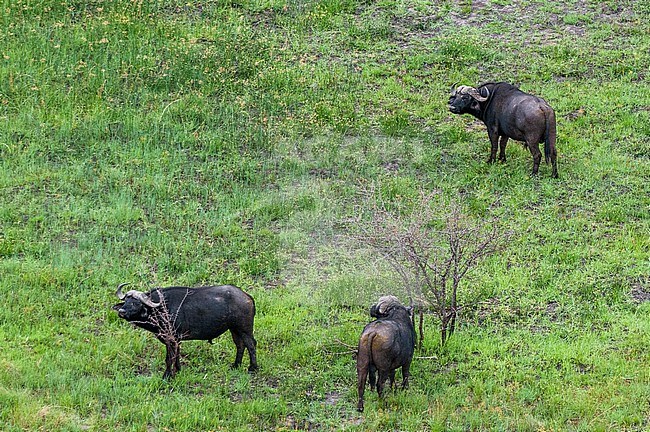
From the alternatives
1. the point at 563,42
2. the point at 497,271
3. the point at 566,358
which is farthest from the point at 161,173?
the point at 563,42

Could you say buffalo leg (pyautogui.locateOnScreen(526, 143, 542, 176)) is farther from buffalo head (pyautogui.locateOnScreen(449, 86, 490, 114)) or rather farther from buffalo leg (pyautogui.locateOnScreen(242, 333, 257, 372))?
buffalo leg (pyautogui.locateOnScreen(242, 333, 257, 372))

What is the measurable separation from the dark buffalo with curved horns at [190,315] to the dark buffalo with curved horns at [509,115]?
6715 millimetres

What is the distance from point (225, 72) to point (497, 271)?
8.06m

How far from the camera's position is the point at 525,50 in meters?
21.1

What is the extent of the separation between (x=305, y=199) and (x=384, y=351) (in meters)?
5.73

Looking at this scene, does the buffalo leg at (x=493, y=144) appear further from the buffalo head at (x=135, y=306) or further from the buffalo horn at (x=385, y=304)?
the buffalo head at (x=135, y=306)

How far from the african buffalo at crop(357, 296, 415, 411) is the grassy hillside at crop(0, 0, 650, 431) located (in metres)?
0.33

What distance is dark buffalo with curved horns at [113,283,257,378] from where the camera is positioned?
1159 centimetres

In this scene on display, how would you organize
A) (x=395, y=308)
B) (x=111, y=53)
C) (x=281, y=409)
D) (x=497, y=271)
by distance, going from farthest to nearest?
(x=111, y=53) < (x=497, y=271) < (x=395, y=308) < (x=281, y=409)

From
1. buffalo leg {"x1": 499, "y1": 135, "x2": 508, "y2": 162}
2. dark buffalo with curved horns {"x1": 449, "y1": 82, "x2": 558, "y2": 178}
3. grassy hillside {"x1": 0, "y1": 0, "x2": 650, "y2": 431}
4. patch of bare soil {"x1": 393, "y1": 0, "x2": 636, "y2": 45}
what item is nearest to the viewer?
grassy hillside {"x1": 0, "y1": 0, "x2": 650, "y2": 431}

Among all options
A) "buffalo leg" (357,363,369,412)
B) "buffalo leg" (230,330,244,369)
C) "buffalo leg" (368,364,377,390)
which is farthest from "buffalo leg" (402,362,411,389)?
"buffalo leg" (230,330,244,369)

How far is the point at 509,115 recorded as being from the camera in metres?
16.8

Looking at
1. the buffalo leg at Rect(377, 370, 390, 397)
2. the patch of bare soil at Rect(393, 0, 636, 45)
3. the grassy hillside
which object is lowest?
the grassy hillside

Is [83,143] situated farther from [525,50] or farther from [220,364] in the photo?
[525,50]
